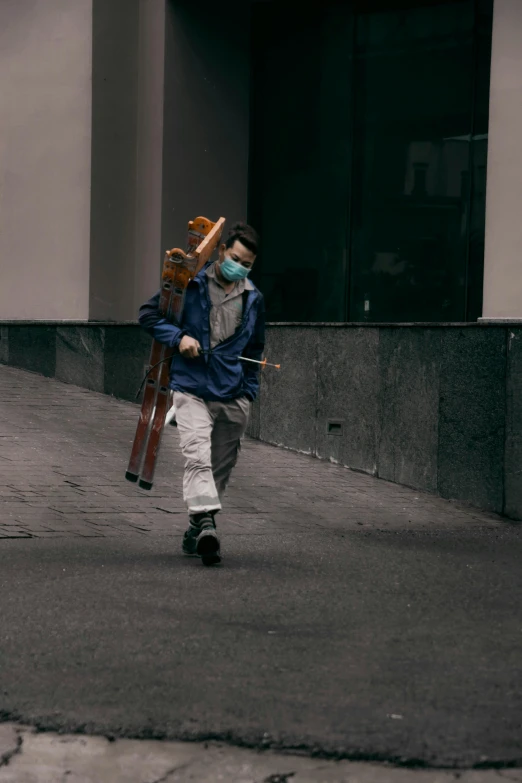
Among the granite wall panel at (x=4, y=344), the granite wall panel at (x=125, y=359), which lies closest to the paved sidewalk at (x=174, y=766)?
the granite wall panel at (x=125, y=359)

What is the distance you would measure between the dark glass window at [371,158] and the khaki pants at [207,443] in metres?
7.02

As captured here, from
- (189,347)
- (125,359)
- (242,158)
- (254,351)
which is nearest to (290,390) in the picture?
(125,359)

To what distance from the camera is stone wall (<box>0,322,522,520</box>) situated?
10234 millimetres

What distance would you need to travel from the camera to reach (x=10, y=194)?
15602 mm

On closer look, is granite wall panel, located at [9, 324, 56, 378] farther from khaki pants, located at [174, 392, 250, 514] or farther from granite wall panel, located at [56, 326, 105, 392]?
khaki pants, located at [174, 392, 250, 514]

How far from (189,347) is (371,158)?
841 cm

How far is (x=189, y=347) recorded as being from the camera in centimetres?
716

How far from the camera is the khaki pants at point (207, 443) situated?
720 cm

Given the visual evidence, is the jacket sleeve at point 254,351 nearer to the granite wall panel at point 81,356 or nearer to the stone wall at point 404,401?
the stone wall at point 404,401

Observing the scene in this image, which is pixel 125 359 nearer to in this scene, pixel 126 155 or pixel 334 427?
pixel 126 155

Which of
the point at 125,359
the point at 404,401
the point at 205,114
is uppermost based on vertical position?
the point at 205,114

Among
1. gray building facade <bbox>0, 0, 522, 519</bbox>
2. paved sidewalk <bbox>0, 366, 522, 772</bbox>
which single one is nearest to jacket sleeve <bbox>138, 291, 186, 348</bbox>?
paved sidewalk <bbox>0, 366, 522, 772</bbox>

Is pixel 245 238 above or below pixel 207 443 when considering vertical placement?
above

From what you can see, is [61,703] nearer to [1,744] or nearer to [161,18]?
[1,744]
